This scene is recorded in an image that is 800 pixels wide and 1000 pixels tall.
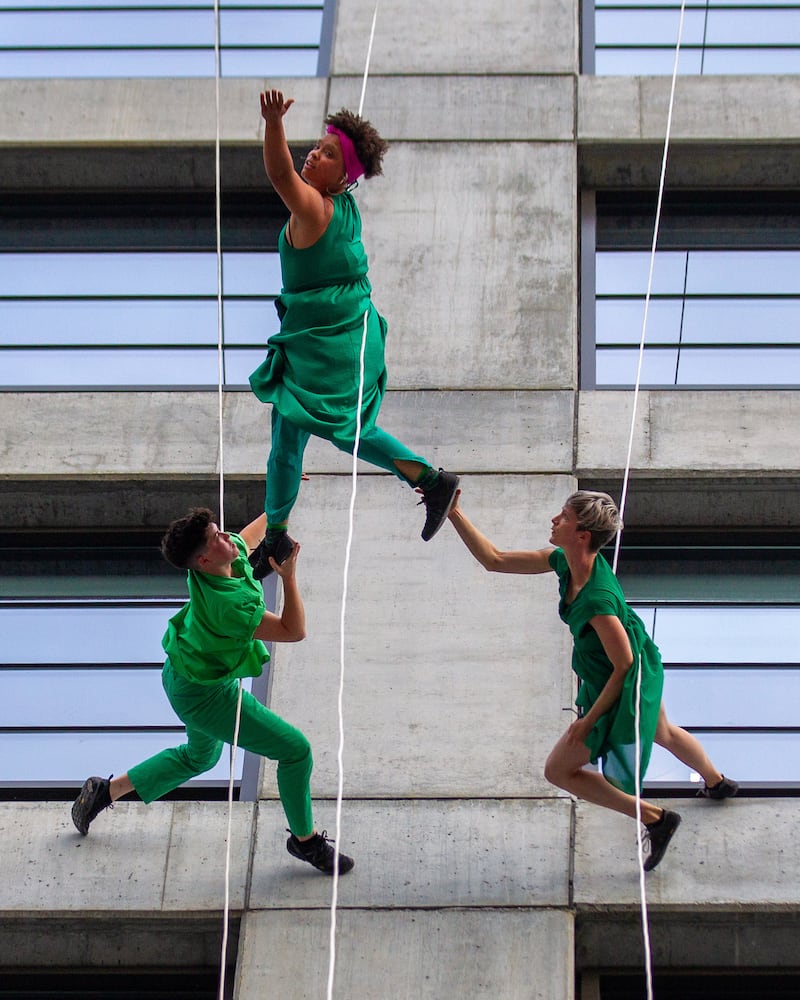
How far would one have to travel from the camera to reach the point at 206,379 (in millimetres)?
10266

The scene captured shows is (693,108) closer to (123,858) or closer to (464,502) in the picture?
(464,502)

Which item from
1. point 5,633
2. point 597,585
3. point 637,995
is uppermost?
point 597,585

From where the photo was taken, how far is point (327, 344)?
723 centimetres

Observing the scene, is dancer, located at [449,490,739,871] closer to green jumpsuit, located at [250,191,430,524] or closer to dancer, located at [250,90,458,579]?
dancer, located at [250,90,458,579]

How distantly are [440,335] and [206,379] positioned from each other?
165cm

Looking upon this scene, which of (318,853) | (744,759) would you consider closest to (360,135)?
(318,853)

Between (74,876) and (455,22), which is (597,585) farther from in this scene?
(455,22)

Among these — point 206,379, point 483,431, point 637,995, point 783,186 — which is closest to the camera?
point 637,995

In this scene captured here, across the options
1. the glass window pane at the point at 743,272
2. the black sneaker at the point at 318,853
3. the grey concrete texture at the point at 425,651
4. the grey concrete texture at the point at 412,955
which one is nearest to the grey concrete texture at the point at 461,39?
the glass window pane at the point at 743,272

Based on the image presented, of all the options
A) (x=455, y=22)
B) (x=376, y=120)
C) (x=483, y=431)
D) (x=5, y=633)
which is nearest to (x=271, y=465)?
(x=483, y=431)

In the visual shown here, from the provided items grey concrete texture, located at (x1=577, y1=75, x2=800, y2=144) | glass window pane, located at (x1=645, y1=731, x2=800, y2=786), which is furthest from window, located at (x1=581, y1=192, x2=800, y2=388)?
glass window pane, located at (x1=645, y1=731, x2=800, y2=786)

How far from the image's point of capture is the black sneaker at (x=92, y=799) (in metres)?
7.72

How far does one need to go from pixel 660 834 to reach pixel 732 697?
1586 mm

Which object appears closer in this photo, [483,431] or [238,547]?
[238,547]
